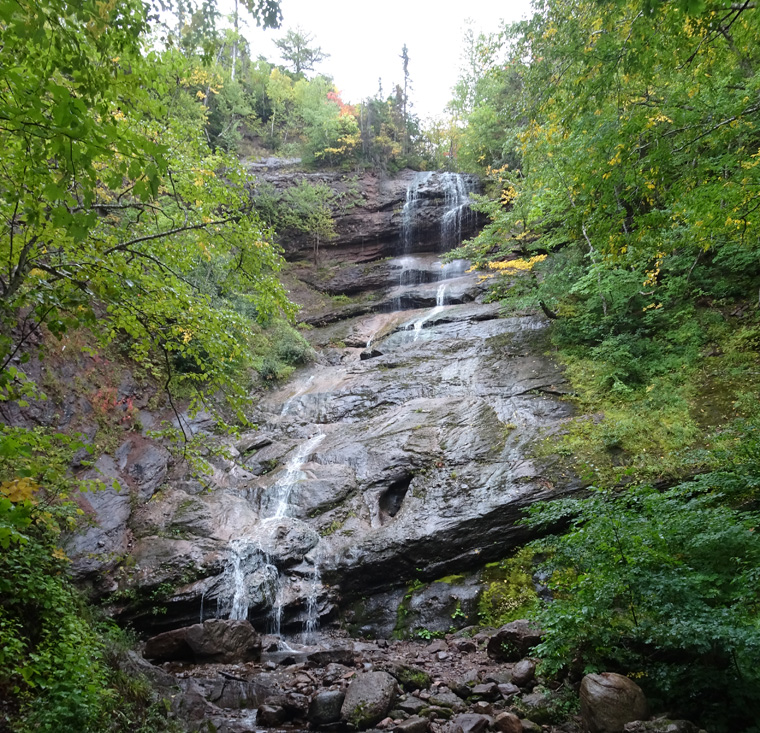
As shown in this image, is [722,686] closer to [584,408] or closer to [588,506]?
[588,506]

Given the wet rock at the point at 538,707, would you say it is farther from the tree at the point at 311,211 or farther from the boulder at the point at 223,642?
the tree at the point at 311,211

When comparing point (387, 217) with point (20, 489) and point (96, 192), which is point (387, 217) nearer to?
point (96, 192)

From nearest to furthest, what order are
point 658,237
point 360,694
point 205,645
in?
point 360,694
point 658,237
point 205,645

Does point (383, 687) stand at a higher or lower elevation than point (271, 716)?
higher

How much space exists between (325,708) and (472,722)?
1.84 meters

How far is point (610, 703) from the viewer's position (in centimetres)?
414

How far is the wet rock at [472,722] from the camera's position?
458 centimetres

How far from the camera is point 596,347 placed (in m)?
11.4

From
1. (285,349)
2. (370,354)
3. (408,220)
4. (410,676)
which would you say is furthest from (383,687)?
(408,220)

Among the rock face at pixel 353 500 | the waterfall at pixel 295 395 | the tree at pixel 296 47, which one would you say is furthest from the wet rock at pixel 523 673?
the tree at pixel 296 47

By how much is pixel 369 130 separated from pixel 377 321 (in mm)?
15636

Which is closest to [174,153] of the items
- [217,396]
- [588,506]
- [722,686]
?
[588,506]

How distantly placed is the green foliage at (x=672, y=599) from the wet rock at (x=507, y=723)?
59cm

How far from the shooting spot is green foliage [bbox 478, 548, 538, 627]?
7.45m
